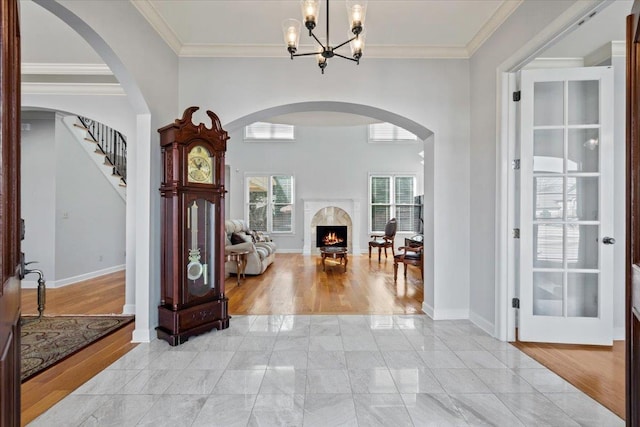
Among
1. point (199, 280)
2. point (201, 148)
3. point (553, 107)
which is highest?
point (553, 107)

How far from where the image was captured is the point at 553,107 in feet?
9.04

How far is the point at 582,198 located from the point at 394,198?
6.38 m

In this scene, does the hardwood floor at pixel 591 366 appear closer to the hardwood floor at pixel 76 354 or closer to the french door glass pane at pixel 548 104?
the french door glass pane at pixel 548 104

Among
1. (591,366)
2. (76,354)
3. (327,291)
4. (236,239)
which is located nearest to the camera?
(591,366)

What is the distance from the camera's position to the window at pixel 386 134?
8.98 meters

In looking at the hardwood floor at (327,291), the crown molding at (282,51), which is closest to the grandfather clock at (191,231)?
the hardwood floor at (327,291)

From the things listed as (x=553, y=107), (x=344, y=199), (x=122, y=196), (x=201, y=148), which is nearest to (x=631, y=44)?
(x=553, y=107)

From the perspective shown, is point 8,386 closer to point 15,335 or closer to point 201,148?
point 15,335

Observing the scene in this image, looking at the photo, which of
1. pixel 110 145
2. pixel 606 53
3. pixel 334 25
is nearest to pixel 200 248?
pixel 334 25

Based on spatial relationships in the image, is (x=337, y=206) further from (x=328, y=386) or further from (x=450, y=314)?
(x=328, y=386)

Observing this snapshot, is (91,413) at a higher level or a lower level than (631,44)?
lower

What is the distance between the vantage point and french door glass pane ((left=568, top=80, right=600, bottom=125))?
2.67m

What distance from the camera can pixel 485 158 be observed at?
9.98 ft

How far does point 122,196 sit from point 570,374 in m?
6.94
